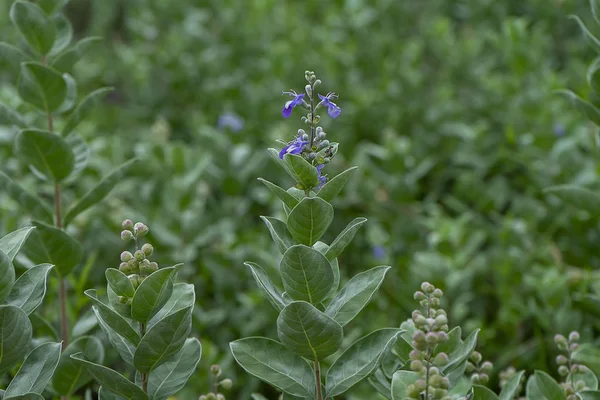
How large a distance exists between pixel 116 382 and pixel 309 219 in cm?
46

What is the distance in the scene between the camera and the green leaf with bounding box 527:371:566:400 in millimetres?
1578

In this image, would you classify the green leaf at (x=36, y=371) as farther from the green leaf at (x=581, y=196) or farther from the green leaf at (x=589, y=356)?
the green leaf at (x=581, y=196)

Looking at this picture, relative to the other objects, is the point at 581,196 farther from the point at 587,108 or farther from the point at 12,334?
the point at 12,334

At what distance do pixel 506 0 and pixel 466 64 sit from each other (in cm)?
71

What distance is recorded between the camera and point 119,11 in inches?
230

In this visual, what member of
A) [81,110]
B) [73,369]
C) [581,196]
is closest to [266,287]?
[73,369]

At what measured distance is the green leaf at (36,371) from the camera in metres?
1.40

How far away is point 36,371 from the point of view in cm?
142

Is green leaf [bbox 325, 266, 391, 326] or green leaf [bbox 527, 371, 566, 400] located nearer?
green leaf [bbox 325, 266, 391, 326]

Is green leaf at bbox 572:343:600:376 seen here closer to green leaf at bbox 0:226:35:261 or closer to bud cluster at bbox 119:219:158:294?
bud cluster at bbox 119:219:158:294

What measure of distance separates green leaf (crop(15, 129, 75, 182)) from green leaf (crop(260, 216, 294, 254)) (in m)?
0.76

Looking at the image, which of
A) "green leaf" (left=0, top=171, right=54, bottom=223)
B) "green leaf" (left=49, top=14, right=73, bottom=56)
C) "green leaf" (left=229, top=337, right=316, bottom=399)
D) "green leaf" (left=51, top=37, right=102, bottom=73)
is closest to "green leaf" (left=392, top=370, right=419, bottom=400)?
"green leaf" (left=229, top=337, right=316, bottom=399)

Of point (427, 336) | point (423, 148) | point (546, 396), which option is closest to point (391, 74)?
point (423, 148)

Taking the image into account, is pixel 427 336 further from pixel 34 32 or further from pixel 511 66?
pixel 511 66
